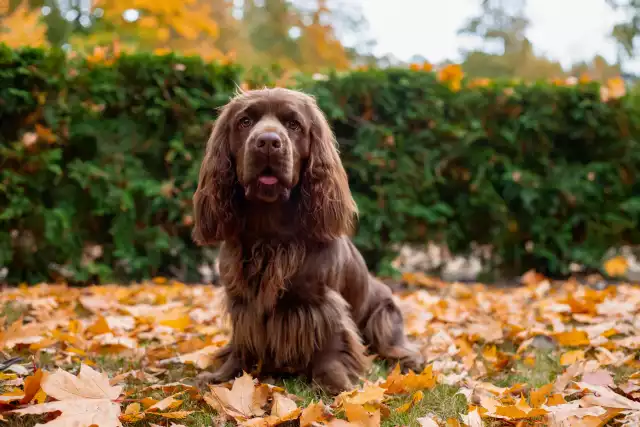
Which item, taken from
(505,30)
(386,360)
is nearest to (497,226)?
(386,360)

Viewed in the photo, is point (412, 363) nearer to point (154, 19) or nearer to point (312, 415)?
point (312, 415)

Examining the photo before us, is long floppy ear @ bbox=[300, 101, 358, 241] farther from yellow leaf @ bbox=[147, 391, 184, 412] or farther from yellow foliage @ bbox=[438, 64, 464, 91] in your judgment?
yellow foliage @ bbox=[438, 64, 464, 91]

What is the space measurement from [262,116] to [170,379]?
1.25 meters

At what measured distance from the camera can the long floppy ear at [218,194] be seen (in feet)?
8.59

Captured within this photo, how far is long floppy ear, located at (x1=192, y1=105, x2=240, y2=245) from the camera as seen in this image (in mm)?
2619

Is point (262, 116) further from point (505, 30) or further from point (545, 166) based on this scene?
point (505, 30)

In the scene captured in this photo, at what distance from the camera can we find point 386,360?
3.01m

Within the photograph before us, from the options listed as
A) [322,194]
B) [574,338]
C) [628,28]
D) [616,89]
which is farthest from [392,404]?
[628,28]

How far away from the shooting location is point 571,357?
283 centimetres

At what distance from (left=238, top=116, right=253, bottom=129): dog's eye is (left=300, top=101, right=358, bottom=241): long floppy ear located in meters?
0.29

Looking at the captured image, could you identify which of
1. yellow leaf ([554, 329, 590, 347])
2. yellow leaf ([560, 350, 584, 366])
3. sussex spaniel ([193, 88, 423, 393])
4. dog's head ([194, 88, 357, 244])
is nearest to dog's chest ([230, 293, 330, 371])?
sussex spaniel ([193, 88, 423, 393])

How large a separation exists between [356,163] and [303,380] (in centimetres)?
356

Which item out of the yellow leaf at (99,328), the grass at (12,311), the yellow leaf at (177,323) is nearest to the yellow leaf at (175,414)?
the yellow leaf at (99,328)

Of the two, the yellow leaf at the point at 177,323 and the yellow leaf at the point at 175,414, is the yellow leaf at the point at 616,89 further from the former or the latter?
the yellow leaf at the point at 175,414
